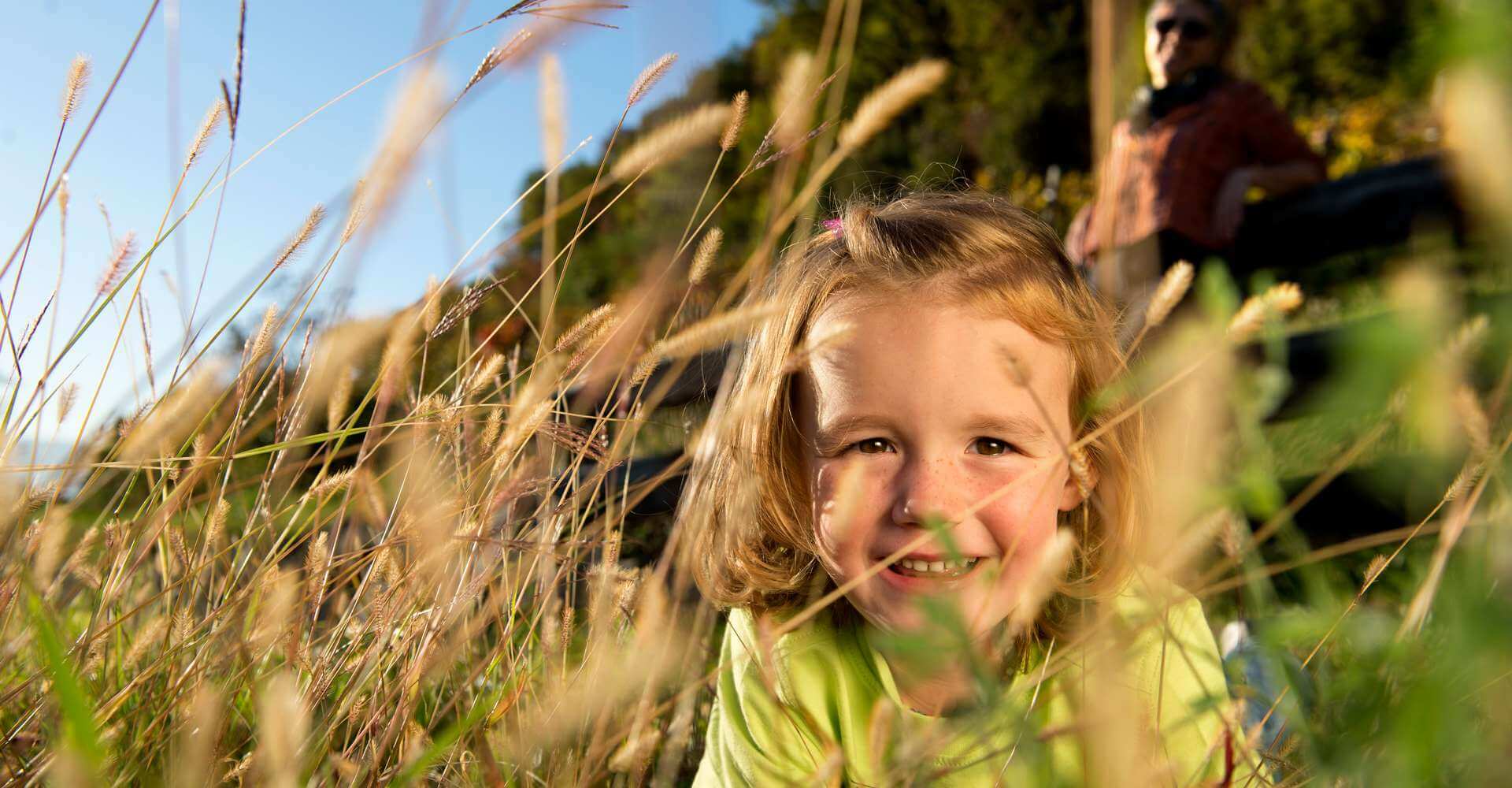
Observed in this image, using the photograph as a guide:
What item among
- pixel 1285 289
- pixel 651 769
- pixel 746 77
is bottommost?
pixel 746 77

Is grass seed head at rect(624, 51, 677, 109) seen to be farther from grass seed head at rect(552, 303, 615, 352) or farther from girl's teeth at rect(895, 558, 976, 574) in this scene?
girl's teeth at rect(895, 558, 976, 574)

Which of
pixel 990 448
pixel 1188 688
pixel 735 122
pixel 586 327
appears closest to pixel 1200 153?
pixel 1188 688

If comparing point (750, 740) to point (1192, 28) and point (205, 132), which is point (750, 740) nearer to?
point (205, 132)

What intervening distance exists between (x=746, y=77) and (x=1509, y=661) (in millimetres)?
Result: 14789

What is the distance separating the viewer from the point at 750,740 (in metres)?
1.36

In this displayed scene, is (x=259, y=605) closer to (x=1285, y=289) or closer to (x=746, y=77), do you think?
(x=1285, y=289)

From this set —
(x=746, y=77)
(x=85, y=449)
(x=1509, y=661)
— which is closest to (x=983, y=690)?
(x=1509, y=661)

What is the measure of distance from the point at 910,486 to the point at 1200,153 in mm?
2386

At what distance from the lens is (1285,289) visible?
0.69m

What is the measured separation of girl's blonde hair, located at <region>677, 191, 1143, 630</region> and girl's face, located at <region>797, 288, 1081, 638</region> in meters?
0.07

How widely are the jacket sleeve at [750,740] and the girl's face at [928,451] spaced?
20cm

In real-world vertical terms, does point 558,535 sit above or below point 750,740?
above

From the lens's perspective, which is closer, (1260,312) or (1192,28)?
(1260,312)

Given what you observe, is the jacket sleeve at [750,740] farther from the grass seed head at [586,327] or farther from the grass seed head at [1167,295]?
the grass seed head at [1167,295]
